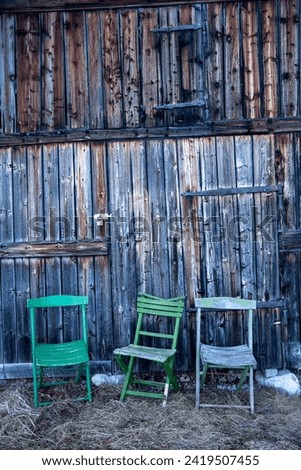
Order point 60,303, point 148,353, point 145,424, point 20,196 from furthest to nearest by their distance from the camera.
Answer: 1. point 20,196
2. point 60,303
3. point 148,353
4. point 145,424

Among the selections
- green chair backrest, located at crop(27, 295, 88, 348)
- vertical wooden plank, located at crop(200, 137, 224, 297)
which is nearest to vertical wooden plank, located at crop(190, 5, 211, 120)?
vertical wooden plank, located at crop(200, 137, 224, 297)

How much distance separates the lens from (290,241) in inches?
194

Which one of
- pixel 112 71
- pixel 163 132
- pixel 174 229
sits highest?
pixel 112 71

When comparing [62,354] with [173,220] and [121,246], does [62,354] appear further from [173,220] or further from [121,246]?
[173,220]

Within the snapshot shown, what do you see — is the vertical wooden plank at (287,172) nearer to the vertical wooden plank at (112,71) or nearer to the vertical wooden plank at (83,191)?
the vertical wooden plank at (112,71)

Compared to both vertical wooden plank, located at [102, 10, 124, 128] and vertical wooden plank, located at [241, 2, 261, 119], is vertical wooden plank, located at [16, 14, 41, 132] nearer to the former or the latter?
vertical wooden plank, located at [102, 10, 124, 128]

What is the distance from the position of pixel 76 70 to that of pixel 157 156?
3.94ft

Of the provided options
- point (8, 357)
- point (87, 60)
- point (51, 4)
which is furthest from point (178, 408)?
point (51, 4)

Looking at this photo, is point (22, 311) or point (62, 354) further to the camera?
point (22, 311)

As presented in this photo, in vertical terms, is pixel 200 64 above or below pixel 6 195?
above

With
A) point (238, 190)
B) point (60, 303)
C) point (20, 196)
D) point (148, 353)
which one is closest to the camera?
point (148, 353)

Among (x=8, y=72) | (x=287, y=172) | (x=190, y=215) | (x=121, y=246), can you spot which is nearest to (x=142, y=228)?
(x=121, y=246)

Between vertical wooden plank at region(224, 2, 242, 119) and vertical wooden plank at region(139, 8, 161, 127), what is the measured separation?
2.28 ft
